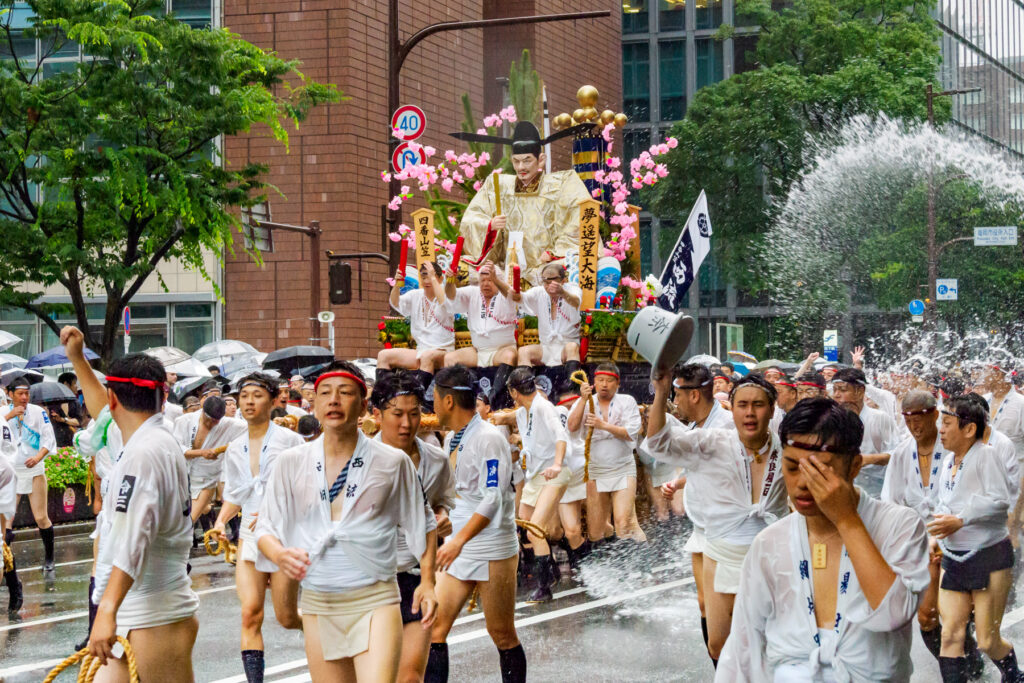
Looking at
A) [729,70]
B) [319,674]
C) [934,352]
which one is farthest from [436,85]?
[319,674]

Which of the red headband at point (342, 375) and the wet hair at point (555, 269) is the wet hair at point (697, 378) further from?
the wet hair at point (555, 269)

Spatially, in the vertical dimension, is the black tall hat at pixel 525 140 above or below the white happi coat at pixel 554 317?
above

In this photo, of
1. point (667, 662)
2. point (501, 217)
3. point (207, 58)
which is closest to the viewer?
point (667, 662)

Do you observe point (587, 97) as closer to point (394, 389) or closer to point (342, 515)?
point (394, 389)

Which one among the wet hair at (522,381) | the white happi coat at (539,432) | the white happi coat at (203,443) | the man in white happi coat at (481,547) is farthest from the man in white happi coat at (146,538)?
the white happi coat at (539,432)

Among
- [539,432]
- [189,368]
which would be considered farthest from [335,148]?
[539,432]

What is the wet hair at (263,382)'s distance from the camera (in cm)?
966

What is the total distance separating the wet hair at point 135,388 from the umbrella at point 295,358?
23.1 m

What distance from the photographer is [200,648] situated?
10641 mm

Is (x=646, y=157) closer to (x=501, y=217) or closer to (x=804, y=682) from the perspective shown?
(x=501, y=217)

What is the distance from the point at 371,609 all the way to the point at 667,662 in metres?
4.19

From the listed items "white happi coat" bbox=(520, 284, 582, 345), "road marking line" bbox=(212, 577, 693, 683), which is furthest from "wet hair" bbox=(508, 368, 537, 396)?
"road marking line" bbox=(212, 577, 693, 683)

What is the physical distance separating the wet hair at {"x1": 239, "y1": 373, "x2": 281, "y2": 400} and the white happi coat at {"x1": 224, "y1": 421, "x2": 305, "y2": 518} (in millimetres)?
241

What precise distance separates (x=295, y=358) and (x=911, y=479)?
22199 millimetres
